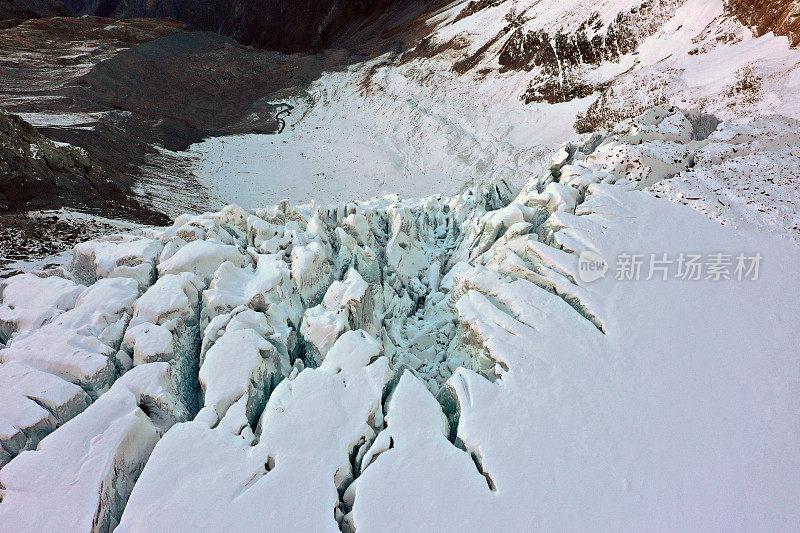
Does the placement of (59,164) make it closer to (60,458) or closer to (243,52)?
(60,458)

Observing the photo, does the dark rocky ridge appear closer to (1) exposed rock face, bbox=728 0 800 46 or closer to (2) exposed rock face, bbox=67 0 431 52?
(2) exposed rock face, bbox=67 0 431 52

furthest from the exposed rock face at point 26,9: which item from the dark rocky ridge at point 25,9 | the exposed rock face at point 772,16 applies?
the exposed rock face at point 772,16

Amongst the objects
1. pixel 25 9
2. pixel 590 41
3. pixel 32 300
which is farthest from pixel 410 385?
pixel 25 9

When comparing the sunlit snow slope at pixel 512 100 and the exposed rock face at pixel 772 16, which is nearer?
the exposed rock face at pixel 772 16

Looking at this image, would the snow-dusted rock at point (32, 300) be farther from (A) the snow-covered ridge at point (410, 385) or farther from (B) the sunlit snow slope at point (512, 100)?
(B) the sunlit snow slope at point (512, 100)

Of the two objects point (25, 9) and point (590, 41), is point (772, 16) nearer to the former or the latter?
point (590, 41)

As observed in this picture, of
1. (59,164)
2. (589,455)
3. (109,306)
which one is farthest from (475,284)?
(59,164)
